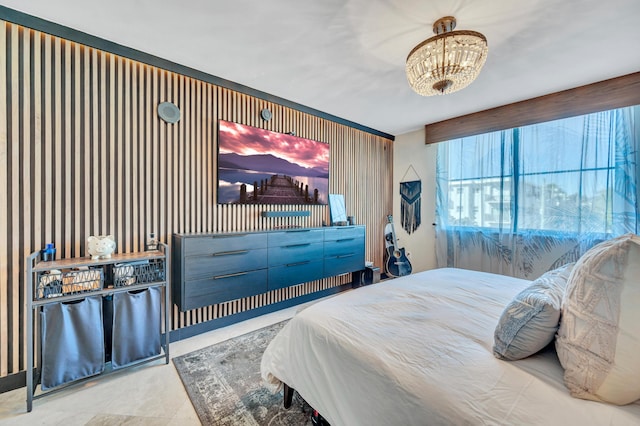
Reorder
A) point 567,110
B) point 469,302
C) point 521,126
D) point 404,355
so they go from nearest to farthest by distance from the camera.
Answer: point 404,355 → point 469,302 → point 567,110 → point 521,126

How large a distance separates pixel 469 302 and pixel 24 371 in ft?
10.8

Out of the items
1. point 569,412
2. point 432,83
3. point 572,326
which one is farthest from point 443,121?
point 569,412

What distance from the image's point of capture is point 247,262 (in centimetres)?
273

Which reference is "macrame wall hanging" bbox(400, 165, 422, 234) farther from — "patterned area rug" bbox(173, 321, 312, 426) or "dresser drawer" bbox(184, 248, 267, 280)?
"patterned area rug" bbox(173, 321, 312, 426)

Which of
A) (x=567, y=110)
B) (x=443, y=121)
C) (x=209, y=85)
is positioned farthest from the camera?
(x=443, y=121)

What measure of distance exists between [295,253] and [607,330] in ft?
8.55

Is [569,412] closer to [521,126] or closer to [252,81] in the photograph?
[252,81]

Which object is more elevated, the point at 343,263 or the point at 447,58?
the point at 447,58

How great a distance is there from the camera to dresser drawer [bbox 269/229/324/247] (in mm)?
2951

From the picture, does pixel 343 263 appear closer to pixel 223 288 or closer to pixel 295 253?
pixel 295 253

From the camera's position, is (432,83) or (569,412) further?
(432,83)

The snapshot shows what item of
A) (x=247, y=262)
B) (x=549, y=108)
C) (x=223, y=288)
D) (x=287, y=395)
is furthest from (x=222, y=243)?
(x=549, y=108)

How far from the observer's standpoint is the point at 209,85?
2.79 meters

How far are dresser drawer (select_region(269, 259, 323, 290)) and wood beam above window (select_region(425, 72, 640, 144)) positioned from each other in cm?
286
